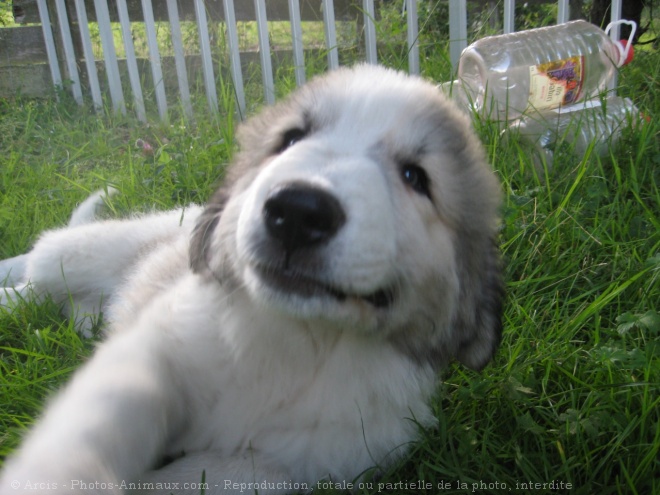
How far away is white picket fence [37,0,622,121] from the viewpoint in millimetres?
4895

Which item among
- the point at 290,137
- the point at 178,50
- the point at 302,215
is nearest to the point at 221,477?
the point at 302,215

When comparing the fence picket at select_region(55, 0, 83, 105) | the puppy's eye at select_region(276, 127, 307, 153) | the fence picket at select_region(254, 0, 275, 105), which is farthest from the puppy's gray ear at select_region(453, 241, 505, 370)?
the fence picket at select_region(55, 0, 83, 105)

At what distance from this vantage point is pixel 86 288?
9.14 ft

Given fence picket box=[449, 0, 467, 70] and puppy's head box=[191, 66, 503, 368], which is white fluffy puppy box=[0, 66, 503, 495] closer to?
puppy's head box=[191, 66, 503, 368]

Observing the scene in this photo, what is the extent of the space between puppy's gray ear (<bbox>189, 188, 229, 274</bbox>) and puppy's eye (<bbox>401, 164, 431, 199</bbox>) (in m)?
0.56

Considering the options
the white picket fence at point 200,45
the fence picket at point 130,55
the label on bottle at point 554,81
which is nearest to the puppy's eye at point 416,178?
the label on bottle at point 554,81

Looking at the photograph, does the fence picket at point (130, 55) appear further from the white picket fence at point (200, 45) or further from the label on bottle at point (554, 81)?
the label on bottle at point (554, 81)

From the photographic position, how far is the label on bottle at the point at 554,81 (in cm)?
354

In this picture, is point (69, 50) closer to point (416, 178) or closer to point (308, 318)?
point (416, 178)

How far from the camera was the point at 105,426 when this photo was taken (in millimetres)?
1389

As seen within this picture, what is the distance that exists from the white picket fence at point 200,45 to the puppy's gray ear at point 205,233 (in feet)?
8.73

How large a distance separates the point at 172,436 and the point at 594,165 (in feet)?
7.87

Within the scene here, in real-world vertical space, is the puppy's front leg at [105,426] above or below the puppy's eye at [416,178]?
below

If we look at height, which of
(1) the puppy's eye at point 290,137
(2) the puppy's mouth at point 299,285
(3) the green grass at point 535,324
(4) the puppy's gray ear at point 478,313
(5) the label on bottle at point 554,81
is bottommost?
(3) the green grass at point 535,324
